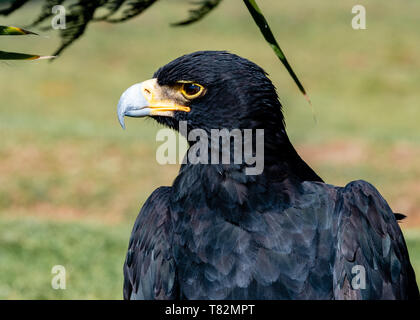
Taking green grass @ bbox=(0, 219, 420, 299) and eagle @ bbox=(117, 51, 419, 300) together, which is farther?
green grass @ bbox=(0, 219, 420, 299)

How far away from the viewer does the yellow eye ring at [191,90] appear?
12.8 ft

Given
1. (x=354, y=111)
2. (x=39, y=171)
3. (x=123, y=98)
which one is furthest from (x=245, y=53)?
(x=123, y=98)

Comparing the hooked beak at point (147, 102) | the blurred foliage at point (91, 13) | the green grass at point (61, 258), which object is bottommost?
the green grass at point (61, 258)

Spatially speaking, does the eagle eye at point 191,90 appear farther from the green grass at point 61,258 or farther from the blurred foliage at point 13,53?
the green grass at point 61,258

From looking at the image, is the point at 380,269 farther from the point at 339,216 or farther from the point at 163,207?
the point at 163,207

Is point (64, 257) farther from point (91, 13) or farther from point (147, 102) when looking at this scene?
point (91, 13)

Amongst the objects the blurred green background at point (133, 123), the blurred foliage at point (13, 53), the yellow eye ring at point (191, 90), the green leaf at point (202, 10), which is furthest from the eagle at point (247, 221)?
the blurred green background at point (133, 123)

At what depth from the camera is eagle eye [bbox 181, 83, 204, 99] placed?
3893 mm

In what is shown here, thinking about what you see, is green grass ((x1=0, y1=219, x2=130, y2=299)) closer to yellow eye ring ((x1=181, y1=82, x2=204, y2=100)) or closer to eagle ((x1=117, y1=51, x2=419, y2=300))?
eagle ((x1=117, y1=51, x2=419, y2=300))

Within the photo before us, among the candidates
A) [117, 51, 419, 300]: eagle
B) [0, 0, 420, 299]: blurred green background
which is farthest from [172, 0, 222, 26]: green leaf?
[0, 0, 420, 299]: blurred green background

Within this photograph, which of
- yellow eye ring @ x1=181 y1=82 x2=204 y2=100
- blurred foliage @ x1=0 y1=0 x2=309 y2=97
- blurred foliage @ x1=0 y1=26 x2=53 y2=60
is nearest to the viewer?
blurred foliage @ x1=0 y1=26 x2=53 y2=60

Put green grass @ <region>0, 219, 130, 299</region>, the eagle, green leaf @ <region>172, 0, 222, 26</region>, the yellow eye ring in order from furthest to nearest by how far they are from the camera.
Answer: green grass @ <region>0, 219, 130, 299</region>
the yellow eye ring
the eagle
green leaf @ <region>172, 0, 222, 26</region>

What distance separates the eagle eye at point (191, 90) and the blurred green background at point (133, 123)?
1469 millimetres
